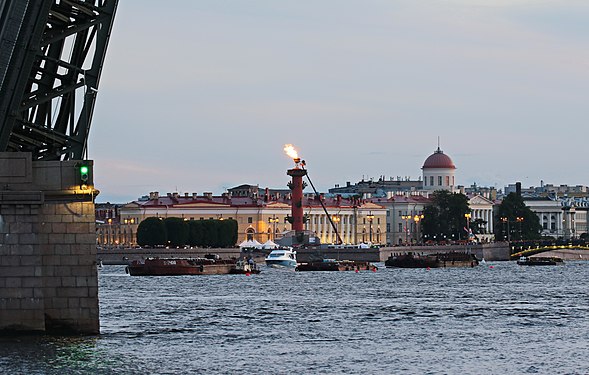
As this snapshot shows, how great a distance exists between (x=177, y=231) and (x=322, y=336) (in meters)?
101

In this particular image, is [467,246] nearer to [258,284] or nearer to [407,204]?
[407,204]

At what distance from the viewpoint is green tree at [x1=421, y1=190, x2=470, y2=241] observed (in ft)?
516

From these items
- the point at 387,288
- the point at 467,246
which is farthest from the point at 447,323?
the point at 467,246

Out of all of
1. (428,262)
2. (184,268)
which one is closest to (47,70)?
(184,268)

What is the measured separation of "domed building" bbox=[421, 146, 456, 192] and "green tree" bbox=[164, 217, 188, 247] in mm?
54716

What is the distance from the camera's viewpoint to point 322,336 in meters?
33.1

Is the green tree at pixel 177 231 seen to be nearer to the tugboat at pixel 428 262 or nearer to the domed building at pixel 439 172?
the tugboat at pixel 428 262

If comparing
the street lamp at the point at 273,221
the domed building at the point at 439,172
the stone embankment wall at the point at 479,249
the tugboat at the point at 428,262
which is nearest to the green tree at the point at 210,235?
the stone embankment wall at the point at 479,249

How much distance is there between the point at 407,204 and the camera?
170 metres

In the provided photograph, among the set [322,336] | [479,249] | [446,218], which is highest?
[446,218]

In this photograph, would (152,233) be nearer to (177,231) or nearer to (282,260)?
(177,231)

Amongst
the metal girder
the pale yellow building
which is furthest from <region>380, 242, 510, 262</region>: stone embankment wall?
the metal girder

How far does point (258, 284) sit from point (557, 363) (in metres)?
41.6

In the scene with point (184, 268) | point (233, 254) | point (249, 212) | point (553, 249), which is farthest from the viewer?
point (249, 212)
